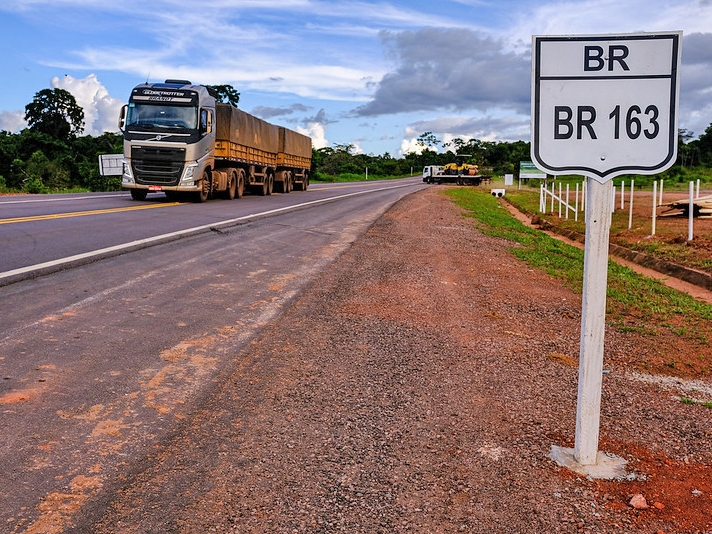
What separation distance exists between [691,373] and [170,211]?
47.7 feet

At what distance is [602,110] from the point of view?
3352 millimetres

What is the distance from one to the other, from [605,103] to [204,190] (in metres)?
20.3

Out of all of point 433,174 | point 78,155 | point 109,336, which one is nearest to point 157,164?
point 109,336

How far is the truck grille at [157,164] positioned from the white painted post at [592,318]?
18920 millimetres

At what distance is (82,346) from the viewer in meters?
5.13

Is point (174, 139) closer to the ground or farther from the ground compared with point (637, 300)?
farther from the ground

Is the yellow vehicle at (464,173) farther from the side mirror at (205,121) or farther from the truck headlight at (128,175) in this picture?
the truck headlight at (128,175)

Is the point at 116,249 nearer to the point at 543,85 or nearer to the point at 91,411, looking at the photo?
the point at 91,411

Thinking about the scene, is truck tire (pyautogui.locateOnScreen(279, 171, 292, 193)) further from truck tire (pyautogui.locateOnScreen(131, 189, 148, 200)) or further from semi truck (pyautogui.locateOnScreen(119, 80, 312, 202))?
truck tire (pyautogui.locateOnScreen(131, 189, 148, 200))

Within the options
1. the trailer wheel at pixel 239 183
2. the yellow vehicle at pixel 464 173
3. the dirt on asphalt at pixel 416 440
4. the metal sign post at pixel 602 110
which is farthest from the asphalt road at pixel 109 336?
the yellow vehicle at pixel 464 173

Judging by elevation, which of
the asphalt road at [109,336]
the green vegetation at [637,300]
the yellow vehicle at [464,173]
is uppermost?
the yellow vehicle at [464,173]

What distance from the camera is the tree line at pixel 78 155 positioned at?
41.6m

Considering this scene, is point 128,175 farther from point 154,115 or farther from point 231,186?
point 231,186

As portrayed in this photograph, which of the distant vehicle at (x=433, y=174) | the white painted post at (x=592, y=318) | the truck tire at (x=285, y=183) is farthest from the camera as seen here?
the distant vehicle at (x=433, y=174)
